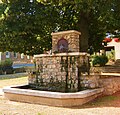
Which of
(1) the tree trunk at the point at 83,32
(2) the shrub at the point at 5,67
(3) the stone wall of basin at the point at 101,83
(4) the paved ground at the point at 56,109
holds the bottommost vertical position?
(4) the paved ground at the point at 56,109

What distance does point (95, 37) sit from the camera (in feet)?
61.8

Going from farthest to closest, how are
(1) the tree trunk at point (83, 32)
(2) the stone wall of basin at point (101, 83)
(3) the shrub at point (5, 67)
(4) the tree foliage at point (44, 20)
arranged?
1. (3) the shrub at point (5, 67)
2. (1) the tree trunk at point (83, 32)
3. (4) the tree foliage at point (44, 20)
4. (2) the stone wall of basin at point (101, 83)

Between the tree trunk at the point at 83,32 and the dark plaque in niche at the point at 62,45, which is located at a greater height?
the tree trunk at the point at 83,32

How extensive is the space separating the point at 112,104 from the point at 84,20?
7.69 m

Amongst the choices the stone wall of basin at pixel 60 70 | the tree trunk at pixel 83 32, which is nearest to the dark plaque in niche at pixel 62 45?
the stone wall of basin at pixel 60 70

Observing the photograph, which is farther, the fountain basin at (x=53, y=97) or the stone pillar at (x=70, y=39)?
the stone pillar at (x=70, y=39)

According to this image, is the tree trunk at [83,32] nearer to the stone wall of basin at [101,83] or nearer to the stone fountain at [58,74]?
the stone fountain at [58,74]

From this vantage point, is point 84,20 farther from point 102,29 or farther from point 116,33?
Answer: point 116,33

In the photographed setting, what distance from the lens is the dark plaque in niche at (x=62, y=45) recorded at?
13.3 meters

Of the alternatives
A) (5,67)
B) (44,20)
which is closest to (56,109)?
(44,20)

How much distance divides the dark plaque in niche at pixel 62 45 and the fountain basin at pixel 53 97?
9.86ft

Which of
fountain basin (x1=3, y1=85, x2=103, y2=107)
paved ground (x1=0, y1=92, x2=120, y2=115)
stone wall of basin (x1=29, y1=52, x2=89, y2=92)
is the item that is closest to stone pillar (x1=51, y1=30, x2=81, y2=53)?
stone wall of basin (x1=29, y1=52, x2=89, y2=92)

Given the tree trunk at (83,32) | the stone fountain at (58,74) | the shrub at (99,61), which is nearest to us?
the stone fountain at (58,74)

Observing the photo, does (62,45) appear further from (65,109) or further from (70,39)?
(65,109)
